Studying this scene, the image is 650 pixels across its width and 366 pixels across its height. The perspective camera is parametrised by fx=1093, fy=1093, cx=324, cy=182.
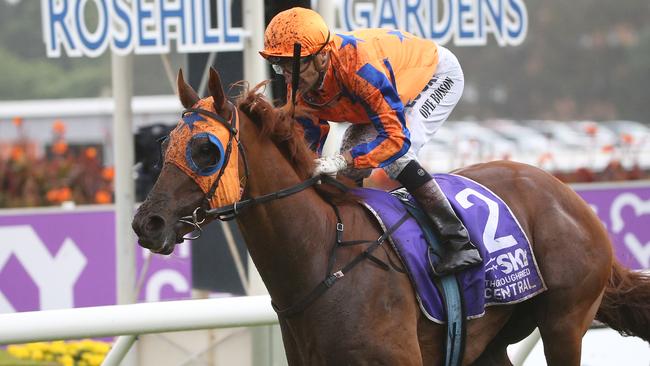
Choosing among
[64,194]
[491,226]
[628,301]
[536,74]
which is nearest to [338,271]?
[491,226]

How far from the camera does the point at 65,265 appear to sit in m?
7.88

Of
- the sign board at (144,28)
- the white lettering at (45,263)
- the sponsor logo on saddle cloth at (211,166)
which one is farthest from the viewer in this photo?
the white lettering at (45,263)

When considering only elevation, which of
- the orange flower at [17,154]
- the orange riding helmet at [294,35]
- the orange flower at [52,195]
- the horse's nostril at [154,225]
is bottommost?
the orange flower at [52,195]

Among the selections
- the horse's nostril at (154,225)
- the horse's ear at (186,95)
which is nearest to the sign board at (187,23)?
the horse's ear at (186,95)

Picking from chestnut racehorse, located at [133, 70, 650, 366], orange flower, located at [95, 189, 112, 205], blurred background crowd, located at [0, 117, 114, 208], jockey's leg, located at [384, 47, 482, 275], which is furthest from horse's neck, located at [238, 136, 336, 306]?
orange flower, located at [95, 189, 112, 205]

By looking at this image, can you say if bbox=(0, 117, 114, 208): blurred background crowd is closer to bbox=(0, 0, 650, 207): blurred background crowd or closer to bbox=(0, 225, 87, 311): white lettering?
bbox=(0, 225, 87, 311): white lettering

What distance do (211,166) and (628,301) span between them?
2041 millimetres

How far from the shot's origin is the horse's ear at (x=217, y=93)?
133 inches

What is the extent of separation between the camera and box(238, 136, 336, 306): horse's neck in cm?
353

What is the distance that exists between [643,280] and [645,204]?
187 inches

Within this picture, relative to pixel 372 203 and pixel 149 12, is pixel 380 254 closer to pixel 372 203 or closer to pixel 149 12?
pixel 372 203

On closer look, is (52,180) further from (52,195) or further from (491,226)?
(491,226)

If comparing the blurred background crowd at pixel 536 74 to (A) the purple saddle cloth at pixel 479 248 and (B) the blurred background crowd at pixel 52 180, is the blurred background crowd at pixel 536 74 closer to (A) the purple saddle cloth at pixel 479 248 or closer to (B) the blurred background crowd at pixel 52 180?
(B) the blurred background crowd at pixel 52 180

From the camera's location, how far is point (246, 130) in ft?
11.5
